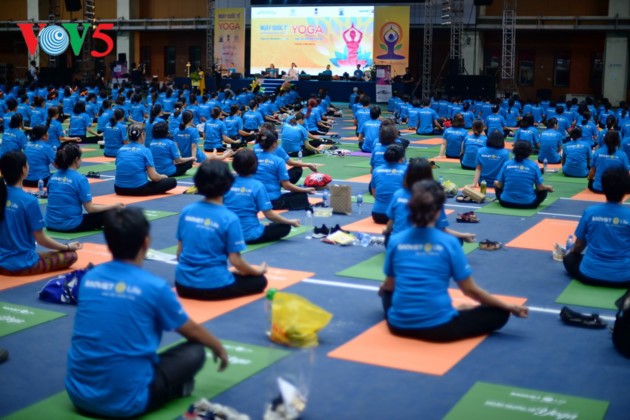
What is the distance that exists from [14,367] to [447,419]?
350 cm

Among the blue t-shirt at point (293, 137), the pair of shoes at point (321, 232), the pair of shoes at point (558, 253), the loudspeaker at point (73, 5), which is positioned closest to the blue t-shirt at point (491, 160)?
the pair of shoes at point (321, 232)

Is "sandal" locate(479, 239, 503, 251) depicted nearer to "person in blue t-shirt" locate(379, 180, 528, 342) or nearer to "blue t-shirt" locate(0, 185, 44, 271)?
"person in blue t-shirt" locate(379, 180, 528, 342)

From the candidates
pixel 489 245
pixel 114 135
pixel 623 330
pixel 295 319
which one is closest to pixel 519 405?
pixel 623 330

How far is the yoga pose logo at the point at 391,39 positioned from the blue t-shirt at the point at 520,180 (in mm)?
28447

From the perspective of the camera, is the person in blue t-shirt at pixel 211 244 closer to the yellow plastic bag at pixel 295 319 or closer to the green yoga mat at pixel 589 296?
the yellow plastic bag at pixel 295 319

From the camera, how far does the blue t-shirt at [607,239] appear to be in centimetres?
920

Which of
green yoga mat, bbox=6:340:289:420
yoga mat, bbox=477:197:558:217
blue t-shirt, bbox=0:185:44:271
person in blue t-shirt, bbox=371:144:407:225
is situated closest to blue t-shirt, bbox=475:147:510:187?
yoga mat, bbox=477:197:558:217

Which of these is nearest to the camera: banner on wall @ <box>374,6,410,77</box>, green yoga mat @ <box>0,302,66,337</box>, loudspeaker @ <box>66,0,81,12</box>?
green yoga mat @ <box>0,302,66,337</box>

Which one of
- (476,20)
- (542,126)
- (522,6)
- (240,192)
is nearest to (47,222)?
(240,192)

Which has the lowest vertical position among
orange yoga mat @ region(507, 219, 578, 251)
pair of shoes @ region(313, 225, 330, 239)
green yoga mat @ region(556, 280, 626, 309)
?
green yoga mat @ region(556, 280, 626, 309)

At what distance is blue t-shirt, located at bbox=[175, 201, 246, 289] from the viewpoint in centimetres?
801

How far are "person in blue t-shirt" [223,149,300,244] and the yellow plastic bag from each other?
3503 millimetres

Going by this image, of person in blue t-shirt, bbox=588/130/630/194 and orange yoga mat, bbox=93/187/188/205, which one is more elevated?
person in blue t-shirt, bbox=588/130/630/194

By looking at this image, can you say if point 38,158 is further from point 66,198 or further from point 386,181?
point 386,181
